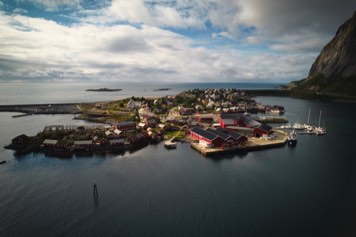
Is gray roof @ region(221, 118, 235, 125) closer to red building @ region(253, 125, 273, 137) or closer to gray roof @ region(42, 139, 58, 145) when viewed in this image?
red building @ region(253, 125, 273, 137)

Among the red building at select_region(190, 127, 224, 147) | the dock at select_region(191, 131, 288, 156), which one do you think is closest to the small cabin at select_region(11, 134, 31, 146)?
the dock at select_region(191, 131, 288, 156)

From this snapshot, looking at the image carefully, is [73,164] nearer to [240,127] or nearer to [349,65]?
[240,127]

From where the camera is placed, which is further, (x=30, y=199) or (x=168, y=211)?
(x=30, y=199)

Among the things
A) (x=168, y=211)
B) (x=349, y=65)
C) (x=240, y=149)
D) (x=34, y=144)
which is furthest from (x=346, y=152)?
(x=349, y=65)

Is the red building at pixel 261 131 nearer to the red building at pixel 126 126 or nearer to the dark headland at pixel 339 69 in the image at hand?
the red building at pixel 126 126

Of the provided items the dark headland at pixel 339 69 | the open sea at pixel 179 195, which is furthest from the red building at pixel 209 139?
the dark headland at pixel 339 69

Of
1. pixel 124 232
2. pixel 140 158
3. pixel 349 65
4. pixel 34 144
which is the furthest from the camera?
pixel 349 65

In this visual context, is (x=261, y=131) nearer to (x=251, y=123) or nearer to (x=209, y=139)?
(x=251, y=123)
